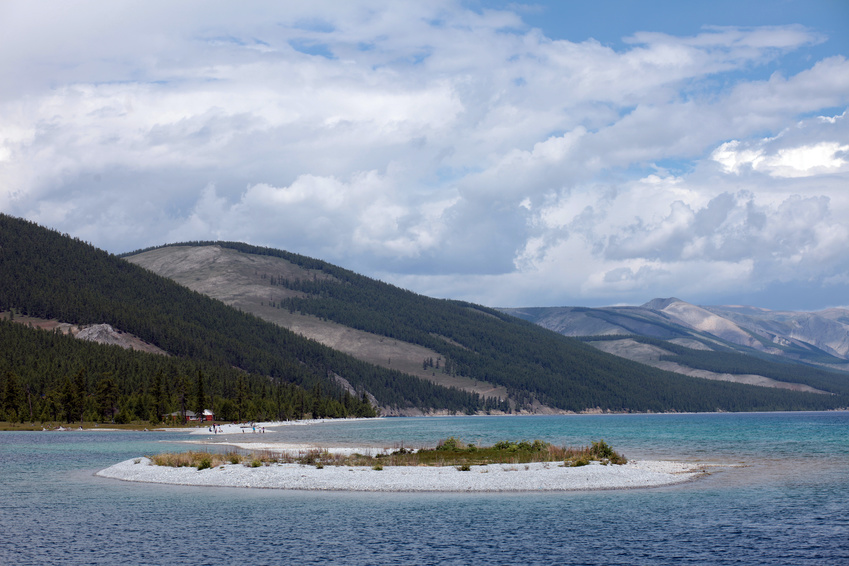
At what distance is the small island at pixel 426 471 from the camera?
61.2 m

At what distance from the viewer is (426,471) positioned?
217ft

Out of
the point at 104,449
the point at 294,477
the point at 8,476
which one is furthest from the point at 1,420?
the point at 294,477

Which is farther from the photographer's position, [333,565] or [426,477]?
[426,477]

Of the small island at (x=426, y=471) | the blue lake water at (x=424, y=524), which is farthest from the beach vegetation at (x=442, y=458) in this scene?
the blue lake water at (x=424, y=524)

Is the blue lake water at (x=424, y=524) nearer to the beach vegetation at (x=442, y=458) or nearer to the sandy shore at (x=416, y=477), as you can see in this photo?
the sandy shore at (x=416, y=477)

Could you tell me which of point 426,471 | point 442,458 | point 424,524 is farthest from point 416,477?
point 424,524

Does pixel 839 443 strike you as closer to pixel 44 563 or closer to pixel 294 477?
pixel 294 477

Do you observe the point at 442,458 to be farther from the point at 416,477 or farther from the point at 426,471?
the point at 416,477

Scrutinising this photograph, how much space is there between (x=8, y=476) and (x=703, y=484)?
58420mm

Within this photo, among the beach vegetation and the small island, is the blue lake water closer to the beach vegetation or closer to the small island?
the small island

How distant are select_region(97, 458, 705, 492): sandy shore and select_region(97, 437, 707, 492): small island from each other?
0.08 m

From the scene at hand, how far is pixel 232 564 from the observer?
34281mm

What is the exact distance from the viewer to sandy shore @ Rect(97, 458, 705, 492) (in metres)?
60.7

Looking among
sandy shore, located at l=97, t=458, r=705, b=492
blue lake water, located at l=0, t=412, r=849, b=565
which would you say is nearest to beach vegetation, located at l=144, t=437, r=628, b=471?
sandy shore, located at l=97, t=458, r=705, b=492
